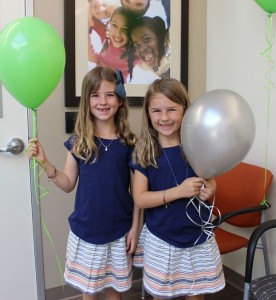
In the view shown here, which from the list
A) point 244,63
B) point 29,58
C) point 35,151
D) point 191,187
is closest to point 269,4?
point 244,63

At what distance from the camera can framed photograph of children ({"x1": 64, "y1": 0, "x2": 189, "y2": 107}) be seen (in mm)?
1912

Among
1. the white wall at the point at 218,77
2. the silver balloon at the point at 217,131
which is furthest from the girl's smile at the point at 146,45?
the silver balloon at the point at 217,131

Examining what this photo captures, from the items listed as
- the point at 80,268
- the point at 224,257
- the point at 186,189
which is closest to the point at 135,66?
the point at 186,189

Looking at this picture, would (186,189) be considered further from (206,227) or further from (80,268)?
(80,268)

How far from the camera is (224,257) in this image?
7.55 feet

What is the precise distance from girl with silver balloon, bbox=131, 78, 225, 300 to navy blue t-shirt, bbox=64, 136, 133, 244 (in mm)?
76

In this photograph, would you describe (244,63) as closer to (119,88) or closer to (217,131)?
(119,88)

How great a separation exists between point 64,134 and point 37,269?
30.4 inches

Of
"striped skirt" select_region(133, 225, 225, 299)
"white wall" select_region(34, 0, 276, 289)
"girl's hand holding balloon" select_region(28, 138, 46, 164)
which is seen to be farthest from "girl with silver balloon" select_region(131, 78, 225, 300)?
"white wall" select_region(34, 0, 276, 289)

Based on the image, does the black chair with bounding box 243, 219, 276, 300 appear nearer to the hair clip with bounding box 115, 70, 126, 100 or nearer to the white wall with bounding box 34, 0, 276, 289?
the white wall with bounding box 34, 0, 276, 289

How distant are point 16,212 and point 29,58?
3.24 feet

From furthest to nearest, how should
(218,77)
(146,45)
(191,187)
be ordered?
(218,77), (146,45), (191,187)

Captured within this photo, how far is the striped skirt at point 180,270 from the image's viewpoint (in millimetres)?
1333

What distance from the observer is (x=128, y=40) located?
2.05m
